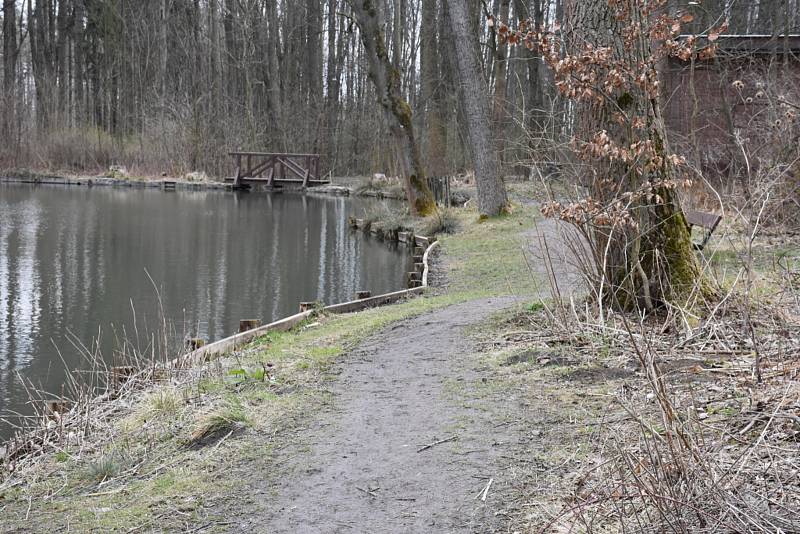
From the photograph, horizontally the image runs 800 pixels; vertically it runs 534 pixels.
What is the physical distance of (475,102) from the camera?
18984 mm

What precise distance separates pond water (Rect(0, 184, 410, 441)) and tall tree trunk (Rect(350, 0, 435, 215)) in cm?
215

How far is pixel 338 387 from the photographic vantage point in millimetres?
6660

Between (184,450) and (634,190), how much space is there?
398 centimetres

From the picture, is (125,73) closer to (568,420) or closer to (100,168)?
(100,168)

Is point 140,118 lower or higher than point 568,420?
higher

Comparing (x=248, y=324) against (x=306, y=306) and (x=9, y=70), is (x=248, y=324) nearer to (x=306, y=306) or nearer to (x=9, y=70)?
(x=306, y=306)

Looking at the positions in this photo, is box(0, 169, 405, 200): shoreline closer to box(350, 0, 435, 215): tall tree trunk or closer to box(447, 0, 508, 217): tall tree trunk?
box(350, 0, 435, 215): tall tree trunk

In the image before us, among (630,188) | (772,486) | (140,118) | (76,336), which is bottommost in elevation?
(76,336)

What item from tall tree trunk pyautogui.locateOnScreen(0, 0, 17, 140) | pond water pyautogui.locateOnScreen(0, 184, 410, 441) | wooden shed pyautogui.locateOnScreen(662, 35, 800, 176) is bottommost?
pond water pyautogui.locateOnScreen(0, 184, 410, 441)

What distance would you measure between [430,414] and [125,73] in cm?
4426

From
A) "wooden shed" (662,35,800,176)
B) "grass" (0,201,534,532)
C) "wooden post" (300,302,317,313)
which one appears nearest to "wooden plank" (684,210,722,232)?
"grass" (0,201,534,532)

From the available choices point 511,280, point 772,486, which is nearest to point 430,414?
point 772,486

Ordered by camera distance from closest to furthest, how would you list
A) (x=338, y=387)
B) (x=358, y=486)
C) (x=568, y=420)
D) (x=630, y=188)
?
(x=358, y=486) → (x=568, y=420) → (x=338, y=387) → (x=630, y=188)

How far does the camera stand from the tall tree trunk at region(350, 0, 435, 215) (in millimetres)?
21484
